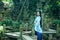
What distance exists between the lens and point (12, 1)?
1844 centimetres

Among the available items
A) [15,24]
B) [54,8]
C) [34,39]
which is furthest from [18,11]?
[34,39]

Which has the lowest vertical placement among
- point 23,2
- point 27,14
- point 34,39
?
point 34,39

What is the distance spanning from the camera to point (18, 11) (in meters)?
17.2

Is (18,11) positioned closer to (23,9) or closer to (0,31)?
(23,9)

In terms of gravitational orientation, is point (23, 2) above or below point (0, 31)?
above

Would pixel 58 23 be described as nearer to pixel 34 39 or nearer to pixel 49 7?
pixel 49 7

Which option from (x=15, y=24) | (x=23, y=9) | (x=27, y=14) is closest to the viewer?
(x=15, y=24)

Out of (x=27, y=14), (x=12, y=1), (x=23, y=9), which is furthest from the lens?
(x=12, y=1)

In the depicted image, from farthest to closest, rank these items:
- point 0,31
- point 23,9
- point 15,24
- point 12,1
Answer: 1. point 12,1
2. point 23,9
3. point 15,24
4. point 0,31

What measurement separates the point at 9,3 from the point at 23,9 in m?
2.19

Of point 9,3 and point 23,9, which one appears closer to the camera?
point 23,9

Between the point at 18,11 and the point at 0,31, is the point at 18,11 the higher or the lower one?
the higher one

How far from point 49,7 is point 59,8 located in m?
0.78

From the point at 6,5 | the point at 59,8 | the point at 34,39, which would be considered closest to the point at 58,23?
the point at 59,8
